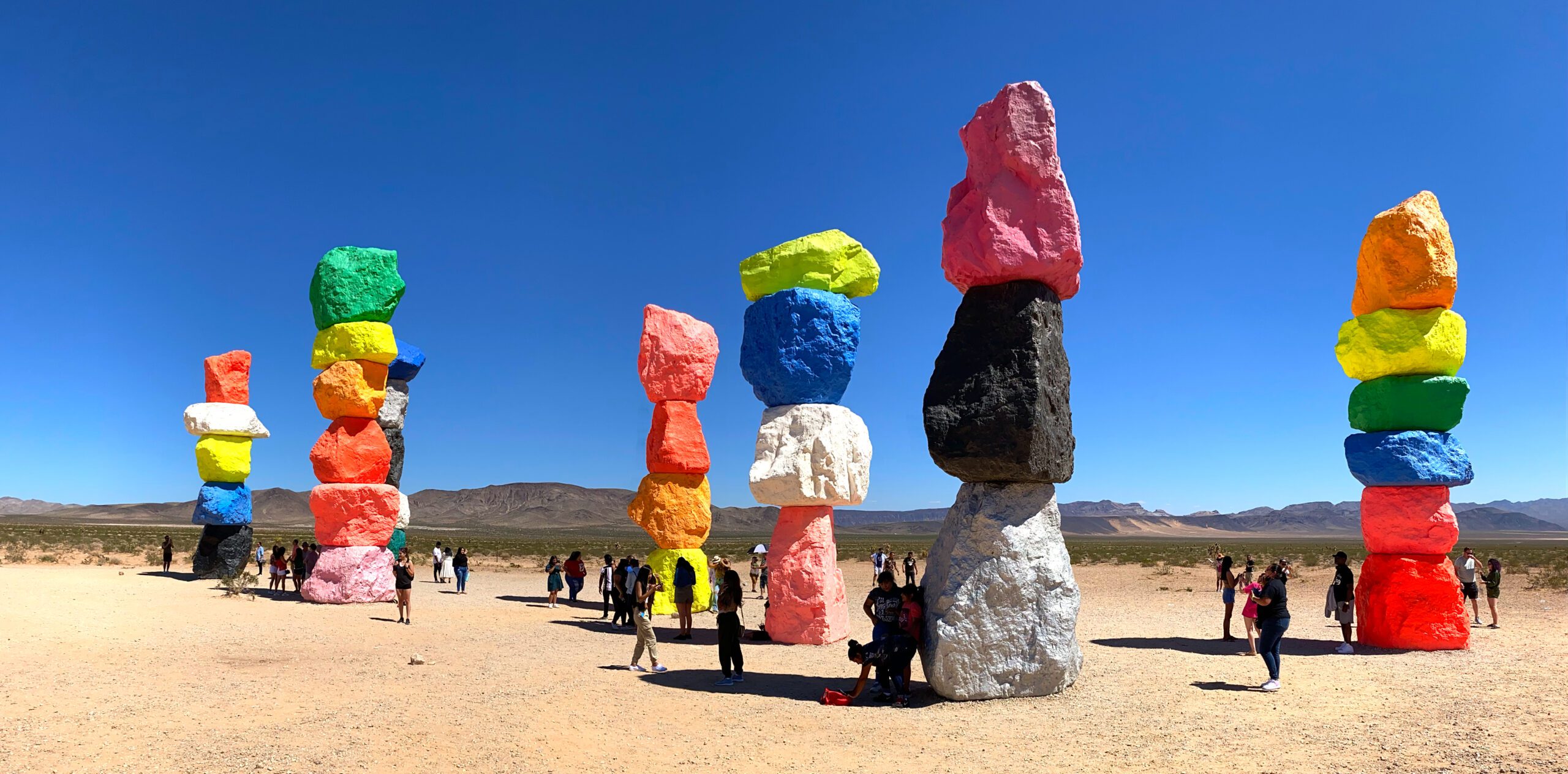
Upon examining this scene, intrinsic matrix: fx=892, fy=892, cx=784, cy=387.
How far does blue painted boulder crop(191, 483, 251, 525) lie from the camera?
22969 mm

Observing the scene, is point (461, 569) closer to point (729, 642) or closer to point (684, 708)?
point (729, 642)

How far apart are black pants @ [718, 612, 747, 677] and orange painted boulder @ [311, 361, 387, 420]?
39.1 ft

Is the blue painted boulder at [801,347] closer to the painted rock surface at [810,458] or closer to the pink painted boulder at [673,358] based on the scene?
the painted rock surface at [810,458]

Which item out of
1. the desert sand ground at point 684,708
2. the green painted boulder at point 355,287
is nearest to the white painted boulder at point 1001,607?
the desert sand ground at point 684,708

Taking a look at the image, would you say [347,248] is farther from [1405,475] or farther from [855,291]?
[1405,475]

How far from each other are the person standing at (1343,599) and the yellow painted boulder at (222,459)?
24725 millimetres

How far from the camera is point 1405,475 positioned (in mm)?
12422

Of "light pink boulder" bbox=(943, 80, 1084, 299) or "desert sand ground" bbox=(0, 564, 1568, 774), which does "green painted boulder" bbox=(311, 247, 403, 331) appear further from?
"light pink boulder" bbox=(943, 80, 1084, 299)

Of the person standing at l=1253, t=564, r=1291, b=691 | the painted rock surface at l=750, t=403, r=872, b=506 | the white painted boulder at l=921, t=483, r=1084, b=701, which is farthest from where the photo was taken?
the painted rock surface at l=750, t=403, r=872, b=506

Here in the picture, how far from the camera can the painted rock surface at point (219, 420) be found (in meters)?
22.9

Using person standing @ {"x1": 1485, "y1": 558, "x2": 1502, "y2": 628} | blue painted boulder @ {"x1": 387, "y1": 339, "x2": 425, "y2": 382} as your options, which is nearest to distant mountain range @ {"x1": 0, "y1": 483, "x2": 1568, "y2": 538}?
blue painted boulder @ {"x1": 387, "y1": 339, "x2": 425, "y2": 382}

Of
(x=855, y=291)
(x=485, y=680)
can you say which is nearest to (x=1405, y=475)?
(x=855, y=291)

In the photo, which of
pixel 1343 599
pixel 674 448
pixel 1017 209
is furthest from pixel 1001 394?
pixel 674 448

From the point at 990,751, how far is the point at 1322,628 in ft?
37.9
